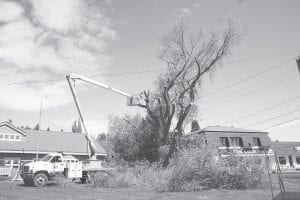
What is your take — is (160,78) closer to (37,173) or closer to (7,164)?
(37,173)

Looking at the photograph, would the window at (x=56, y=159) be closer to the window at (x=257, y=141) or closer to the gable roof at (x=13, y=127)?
the gable roof at (x=13, y=127)

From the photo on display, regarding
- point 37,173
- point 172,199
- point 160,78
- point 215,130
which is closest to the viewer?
point 172,199

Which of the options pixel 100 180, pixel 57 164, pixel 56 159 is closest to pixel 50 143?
pixel 56 159

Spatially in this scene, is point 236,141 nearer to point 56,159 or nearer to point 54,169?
point 56,159

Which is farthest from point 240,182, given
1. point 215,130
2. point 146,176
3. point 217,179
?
point 215,130

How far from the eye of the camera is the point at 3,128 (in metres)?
34.6

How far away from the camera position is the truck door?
20619 millimetres

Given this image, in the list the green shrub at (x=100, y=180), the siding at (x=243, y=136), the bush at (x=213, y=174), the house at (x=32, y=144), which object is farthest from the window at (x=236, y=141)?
the green shrub at (x=100, y=180)

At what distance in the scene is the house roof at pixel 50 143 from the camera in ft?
111

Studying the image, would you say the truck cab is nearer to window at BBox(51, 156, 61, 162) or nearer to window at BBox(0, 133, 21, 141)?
window at BBox(51, 156, 61, 162)

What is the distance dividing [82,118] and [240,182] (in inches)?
599

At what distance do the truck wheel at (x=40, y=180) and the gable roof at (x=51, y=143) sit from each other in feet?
51.4

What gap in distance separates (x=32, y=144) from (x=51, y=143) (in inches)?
118

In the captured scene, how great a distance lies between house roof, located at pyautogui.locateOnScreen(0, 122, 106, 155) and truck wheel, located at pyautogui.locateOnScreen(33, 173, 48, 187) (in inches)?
616
